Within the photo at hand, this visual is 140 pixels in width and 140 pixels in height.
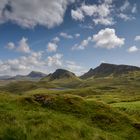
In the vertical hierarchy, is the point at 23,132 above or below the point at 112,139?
above

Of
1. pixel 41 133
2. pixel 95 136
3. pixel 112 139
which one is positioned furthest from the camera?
pixel 112 139

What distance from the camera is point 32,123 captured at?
1839 centimetres

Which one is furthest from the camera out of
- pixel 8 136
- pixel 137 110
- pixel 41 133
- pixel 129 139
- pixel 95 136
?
pixel 137 110

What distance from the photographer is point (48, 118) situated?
20.5m

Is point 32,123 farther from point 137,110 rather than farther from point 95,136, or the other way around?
point 137,110

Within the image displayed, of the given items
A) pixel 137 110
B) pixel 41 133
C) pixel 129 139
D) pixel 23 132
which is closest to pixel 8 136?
pixel 23 132

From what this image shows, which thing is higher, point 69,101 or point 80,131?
point 69,101

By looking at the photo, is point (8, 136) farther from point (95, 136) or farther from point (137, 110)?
point (137, 110)

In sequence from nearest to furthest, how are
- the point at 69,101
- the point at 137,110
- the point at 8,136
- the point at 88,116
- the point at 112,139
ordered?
the point at 8,136 < the point at 112,139 < the point at 88,116 < the point at 69,101 < the point at 137,110

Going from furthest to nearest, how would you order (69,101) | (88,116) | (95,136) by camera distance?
1. (69,101)
2. (88,116)
3. (95,136)

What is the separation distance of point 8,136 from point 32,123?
444cm

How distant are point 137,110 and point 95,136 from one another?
60.9ft

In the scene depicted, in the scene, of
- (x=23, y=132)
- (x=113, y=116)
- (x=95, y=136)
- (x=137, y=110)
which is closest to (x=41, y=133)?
(x=23, y=132)

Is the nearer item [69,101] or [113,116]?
[113,116]
